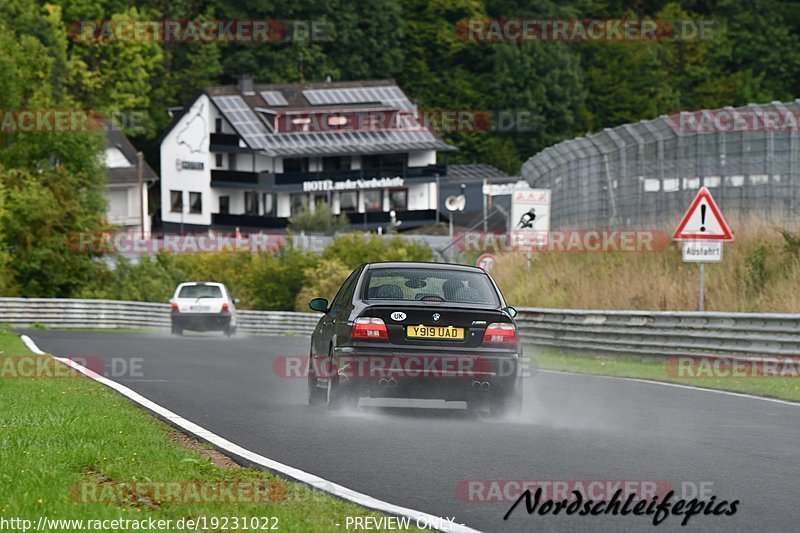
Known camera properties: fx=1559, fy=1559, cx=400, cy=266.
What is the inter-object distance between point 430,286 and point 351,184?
8676 cm

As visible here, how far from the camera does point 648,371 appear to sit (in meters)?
23.6

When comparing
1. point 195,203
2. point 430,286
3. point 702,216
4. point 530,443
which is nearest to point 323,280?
point 702,216

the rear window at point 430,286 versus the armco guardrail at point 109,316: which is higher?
the rear window at point 430,286

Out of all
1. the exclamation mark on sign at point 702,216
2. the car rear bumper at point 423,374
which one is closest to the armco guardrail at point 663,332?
the exclamation mark on sign at point 702,216

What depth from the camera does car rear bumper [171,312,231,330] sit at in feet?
130

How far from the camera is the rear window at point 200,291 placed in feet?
131

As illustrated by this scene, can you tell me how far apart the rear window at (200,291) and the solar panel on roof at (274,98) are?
61.2 m

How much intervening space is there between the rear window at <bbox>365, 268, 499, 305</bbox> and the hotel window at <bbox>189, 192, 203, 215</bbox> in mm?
87148

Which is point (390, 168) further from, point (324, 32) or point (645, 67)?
point (645, 67)

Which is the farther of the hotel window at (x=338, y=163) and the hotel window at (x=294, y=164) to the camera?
the hotel window at (x=338, y=163)

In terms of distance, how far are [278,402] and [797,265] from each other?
14629 millimetres

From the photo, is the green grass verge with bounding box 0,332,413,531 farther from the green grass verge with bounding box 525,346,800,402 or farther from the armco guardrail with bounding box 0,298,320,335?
the armco guardrail with bounding box 0,298,320,335

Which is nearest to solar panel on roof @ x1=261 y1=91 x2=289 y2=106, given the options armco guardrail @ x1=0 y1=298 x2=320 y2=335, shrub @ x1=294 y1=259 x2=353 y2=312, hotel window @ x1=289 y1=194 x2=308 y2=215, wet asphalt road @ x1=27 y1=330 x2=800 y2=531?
hotel window @ x1=289 y1=194 x2=308 y2=215

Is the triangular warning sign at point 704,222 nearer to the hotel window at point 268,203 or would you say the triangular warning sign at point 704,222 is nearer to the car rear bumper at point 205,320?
the car rear bumper at point 205,320
